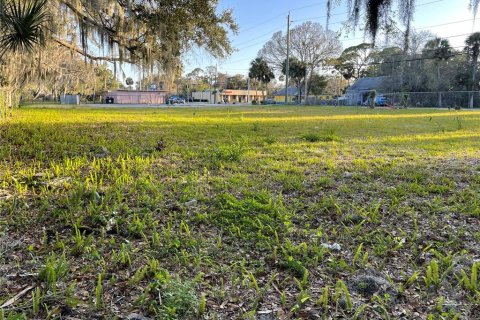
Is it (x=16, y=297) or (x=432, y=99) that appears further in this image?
(x=432, y=99)

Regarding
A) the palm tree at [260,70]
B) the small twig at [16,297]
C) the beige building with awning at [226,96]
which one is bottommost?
the small twig at [16,297]

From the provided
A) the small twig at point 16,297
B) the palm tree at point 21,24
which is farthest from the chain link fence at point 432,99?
the small twig at point 16,297

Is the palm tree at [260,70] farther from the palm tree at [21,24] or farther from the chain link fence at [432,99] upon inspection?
the palm tree at [21,24]

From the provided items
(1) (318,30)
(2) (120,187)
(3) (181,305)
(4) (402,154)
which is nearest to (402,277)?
(3) (181,305)

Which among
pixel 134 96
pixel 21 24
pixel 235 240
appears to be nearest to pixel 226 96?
pixel 134 96

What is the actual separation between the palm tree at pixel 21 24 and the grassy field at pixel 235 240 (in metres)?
1.73

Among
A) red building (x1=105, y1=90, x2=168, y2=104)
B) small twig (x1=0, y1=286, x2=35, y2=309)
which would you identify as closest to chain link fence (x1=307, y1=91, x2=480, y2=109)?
red building (x1=105, y1=90, x2=168, y2=104)

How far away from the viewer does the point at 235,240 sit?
8.30 feet

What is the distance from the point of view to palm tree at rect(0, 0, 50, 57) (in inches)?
186

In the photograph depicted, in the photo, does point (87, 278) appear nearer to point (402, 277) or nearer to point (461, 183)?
point (402, 277)

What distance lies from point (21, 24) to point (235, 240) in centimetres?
449

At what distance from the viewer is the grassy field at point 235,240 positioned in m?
1.80

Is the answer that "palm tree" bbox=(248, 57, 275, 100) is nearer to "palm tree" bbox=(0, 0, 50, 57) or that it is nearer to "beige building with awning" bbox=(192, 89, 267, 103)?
"beige building with awning" bbox=(192, 89, 267, 103)

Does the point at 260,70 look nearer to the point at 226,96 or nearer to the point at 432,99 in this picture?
the point at 226,96
